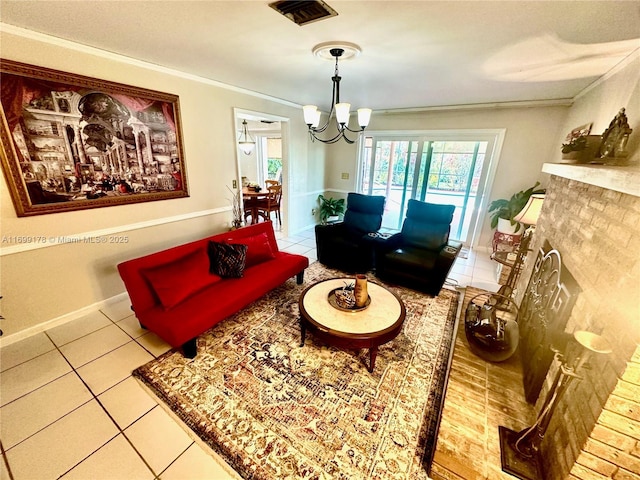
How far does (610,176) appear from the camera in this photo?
1.14m

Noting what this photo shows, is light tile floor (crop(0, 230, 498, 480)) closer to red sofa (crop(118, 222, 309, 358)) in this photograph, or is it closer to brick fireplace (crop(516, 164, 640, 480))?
red sofa (crop(118, 222, 309, 358))

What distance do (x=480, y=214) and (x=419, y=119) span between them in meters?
1.99

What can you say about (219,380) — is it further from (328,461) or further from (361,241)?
(361,241)

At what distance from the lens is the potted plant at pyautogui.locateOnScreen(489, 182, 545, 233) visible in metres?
3.73

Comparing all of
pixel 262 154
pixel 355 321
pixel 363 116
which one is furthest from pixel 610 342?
pixel 262 154

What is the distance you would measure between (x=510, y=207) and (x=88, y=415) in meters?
5.18

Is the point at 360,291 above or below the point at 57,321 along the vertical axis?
above

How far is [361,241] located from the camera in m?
3.45

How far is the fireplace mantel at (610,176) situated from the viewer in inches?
38.0

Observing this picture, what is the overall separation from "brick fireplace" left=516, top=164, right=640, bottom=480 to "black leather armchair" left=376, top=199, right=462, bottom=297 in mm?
1418

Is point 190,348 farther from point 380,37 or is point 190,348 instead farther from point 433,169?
point 433,169

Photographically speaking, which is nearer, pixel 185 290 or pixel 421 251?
pixel 185 290

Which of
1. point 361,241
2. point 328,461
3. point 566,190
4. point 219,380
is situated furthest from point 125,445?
point 566,190

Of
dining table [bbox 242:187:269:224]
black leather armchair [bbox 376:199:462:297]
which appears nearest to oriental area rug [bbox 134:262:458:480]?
black leather armchair [bbox 376:199:462:297]
